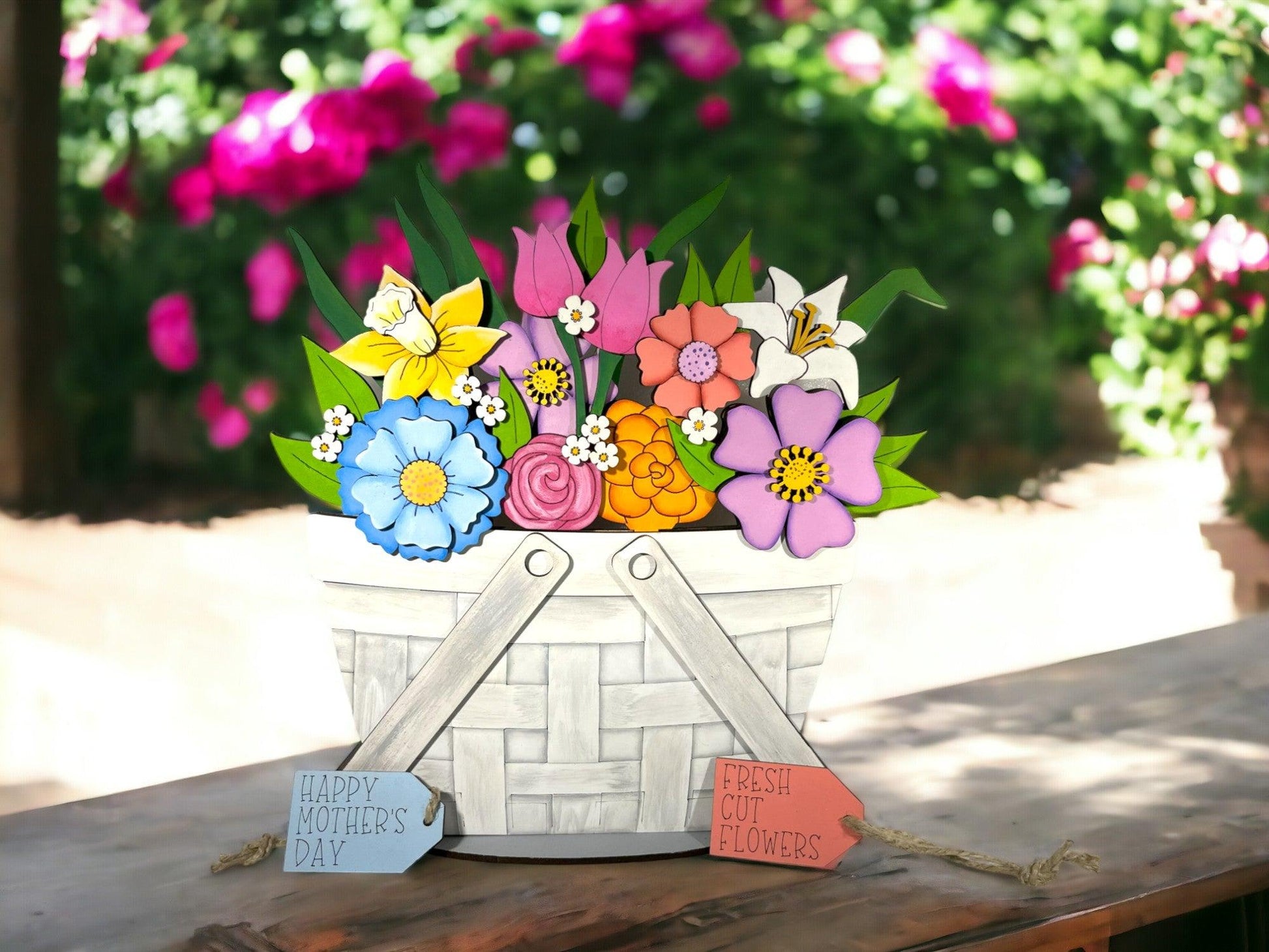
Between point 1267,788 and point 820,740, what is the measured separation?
391mm

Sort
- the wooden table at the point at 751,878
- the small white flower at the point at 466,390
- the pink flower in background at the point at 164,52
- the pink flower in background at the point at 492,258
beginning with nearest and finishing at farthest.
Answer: the wooden table at the point at 751,878
the small white flower at the point at 466,390
the pink flower in background at the point at 492,258
the pink flower in background at the point at 164,52

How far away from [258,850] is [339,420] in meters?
0.32

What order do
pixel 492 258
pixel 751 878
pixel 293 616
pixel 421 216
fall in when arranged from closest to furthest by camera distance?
pixel 751 878 < pixel 492 258 < pixel 421 216 < pixel 293 616

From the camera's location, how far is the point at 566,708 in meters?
0.81

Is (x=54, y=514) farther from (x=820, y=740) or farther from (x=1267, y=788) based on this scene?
(x=1267, y=788)

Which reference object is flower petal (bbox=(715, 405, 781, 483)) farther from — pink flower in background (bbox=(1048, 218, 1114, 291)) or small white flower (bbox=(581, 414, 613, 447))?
pink flower in background (bbox=(1048, 218, 1114, 291))

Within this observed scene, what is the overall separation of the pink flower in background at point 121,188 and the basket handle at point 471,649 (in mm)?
1122

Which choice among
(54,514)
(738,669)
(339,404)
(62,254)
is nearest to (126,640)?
(54,514)

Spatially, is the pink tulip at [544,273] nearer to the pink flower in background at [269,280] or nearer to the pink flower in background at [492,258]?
the pink flower in background at [492,258]

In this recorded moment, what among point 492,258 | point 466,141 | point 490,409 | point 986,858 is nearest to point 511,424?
point 490,409

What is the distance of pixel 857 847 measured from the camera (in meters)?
0.85

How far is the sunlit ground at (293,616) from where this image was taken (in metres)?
1.67

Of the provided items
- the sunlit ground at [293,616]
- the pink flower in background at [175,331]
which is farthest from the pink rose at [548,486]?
the pink flower in background at [175,331]

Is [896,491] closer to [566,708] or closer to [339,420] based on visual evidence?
[566,708]
